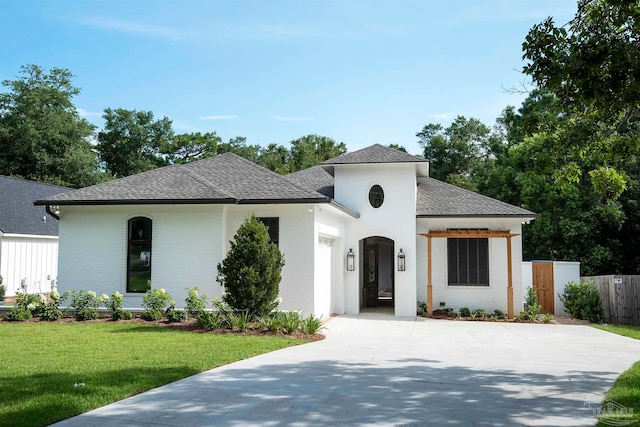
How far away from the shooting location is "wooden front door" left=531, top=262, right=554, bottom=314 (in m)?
19.0

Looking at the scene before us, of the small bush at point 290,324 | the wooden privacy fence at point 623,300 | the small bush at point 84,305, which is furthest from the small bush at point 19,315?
the wooden privacy fence at point 623,300

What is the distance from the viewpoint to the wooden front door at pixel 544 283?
62.5ft

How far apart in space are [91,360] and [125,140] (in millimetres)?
41282

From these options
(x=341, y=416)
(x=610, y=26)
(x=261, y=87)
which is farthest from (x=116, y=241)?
(x=610, y=26)

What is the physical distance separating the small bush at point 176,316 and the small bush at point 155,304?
1.63 feet

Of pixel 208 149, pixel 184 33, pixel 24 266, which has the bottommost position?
pixel 24 266

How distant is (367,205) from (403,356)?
346 inches

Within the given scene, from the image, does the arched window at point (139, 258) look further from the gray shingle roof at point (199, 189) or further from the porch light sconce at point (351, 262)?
the porch light sconce at point (351, 262)

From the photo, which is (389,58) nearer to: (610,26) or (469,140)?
(610,26)

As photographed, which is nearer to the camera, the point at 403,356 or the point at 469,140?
the point at 403,356

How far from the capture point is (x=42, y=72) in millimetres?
43250

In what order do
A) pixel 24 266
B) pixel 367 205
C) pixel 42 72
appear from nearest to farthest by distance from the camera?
pixel 367 205 < pixel 24 266 < pixel 42 72

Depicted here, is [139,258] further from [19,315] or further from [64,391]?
[64,391]

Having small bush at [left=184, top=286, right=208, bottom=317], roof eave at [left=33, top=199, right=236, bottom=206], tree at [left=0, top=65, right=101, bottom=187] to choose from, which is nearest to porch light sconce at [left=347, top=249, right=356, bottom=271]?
roof eave at [left=33, top=199, right=236, bottom=206]
